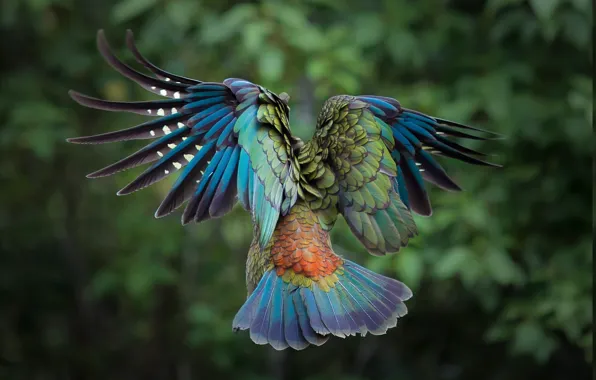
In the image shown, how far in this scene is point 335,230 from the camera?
3373 mm

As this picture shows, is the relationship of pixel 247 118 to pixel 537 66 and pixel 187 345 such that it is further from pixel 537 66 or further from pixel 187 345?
pixel 187 345

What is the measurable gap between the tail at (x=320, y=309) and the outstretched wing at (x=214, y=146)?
13cm

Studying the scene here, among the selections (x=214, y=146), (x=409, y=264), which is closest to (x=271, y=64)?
(x=409, y=264)

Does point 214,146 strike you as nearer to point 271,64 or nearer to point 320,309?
point 320,309

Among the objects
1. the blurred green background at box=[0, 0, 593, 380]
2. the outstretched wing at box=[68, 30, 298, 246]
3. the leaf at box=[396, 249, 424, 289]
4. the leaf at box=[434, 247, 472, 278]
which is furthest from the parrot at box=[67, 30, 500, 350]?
the leaf at box=[434, 247, 472, 278]

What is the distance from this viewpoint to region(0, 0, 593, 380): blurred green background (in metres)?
3.82

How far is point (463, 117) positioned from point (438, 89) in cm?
40

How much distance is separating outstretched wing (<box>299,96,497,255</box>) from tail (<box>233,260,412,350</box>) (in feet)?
0.23

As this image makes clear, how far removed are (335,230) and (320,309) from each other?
2.14m

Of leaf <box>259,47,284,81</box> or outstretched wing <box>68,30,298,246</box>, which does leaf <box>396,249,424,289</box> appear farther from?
outstretched wing <box>68,30,298,246</box>

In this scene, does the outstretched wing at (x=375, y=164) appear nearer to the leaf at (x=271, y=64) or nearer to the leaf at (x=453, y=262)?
the leaf at (x=271, y=64)

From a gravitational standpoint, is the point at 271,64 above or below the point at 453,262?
above

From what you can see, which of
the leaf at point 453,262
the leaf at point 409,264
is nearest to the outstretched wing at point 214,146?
the leaf at point 409,264

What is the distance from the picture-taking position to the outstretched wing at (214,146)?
4.33ft
